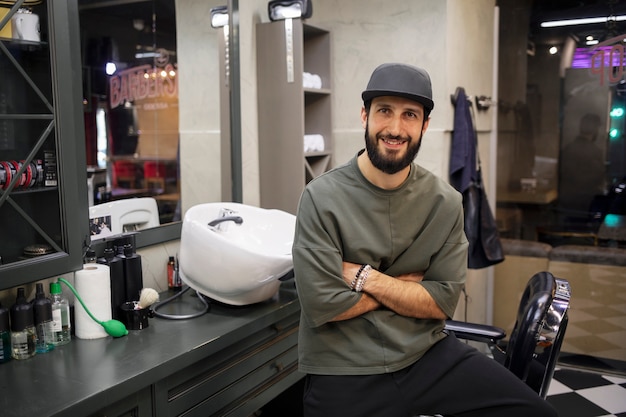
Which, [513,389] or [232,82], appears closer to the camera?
[513,389]

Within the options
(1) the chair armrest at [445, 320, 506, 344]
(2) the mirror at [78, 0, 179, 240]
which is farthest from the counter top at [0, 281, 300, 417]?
(1) the chair armrest at [445, 320, 506, 344]

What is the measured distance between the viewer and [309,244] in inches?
73.5

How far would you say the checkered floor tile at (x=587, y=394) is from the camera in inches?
133

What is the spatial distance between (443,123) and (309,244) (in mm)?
1855

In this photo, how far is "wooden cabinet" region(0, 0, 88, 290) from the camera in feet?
6.14

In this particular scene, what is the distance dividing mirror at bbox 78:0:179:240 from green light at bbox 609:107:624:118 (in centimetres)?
265

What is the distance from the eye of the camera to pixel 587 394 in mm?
3592

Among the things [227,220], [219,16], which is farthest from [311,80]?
[227,220]

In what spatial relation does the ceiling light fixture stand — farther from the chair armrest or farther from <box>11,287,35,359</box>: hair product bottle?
<box>11,287,35,359</box>: hair product bottle

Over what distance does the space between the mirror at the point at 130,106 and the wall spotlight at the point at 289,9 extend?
611mm

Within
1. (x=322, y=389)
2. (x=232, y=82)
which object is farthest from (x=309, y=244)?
(x=232, y=82)

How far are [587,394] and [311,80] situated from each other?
96.1 inches

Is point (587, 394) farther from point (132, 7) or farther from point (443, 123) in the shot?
point (132, 7)

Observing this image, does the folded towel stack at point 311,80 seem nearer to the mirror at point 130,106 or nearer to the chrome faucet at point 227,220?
the mirror at point 130,106
